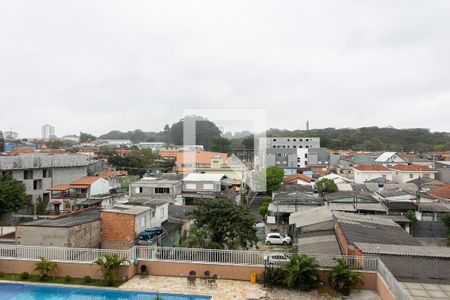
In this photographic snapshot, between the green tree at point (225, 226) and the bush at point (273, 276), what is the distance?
10.0ft

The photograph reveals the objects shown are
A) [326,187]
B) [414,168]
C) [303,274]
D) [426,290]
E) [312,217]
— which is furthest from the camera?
[414,168]

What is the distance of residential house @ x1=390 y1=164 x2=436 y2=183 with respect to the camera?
35938 mm

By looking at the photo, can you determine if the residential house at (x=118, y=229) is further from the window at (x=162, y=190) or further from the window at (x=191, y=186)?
the window at (x=191, y=186)

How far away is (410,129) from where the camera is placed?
85938mm

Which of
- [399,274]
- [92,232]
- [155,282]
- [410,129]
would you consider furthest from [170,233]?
[410,129]

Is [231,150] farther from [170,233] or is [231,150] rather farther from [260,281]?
[260,281]

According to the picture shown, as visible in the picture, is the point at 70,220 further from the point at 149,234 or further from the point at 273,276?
the point at 273,276

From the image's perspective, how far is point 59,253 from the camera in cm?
1123

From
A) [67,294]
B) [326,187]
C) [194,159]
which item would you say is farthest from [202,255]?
[194,159]

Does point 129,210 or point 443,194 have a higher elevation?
point 129,210

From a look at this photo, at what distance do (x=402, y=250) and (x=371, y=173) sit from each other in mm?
28180

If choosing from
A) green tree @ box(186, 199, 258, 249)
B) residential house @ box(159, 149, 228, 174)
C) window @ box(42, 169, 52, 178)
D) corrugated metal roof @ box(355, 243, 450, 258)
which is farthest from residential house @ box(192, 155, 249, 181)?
corrugated metal roof @ box(355, 243, 450, 258)

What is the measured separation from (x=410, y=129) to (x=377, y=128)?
800cm

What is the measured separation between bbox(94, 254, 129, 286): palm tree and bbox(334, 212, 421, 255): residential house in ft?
23.1
